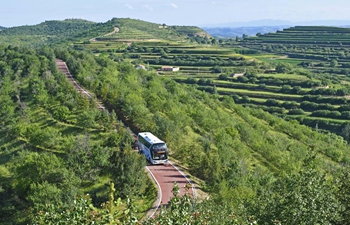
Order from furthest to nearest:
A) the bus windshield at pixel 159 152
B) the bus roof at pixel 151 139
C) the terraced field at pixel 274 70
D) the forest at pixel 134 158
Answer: the terraced field at pixel 274 70 → the bus roof at pixel 151 139 → the bus windshield at pixel 159 152 → the forest at pixel 134 158

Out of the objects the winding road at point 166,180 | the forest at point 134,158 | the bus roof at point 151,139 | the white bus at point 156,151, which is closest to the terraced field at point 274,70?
the forest at point 134,158

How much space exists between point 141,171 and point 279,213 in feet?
59.3

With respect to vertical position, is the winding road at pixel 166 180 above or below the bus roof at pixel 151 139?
below

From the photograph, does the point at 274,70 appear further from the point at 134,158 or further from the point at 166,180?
the point at 134,158

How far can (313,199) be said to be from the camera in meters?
15.8

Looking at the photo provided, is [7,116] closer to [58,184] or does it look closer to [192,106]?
[58,184]

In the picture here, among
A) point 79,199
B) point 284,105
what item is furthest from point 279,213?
point 284,105

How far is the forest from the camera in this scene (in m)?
16.3

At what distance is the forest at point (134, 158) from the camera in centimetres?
1630

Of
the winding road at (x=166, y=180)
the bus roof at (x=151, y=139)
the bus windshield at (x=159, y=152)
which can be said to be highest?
the bus roof at (x=151, y=139)

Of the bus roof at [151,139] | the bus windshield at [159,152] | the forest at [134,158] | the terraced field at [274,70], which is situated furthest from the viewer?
the terraced field at [274,70]

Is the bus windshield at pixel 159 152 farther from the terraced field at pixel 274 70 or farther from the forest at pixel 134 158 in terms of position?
the terraced field at pixel 274 70

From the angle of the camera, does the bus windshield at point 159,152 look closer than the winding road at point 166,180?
No

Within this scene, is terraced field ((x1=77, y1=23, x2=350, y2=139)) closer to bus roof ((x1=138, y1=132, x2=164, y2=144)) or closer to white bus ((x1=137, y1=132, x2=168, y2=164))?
bus roof ((x1=138, y1=132, x2=164, y2=144))
